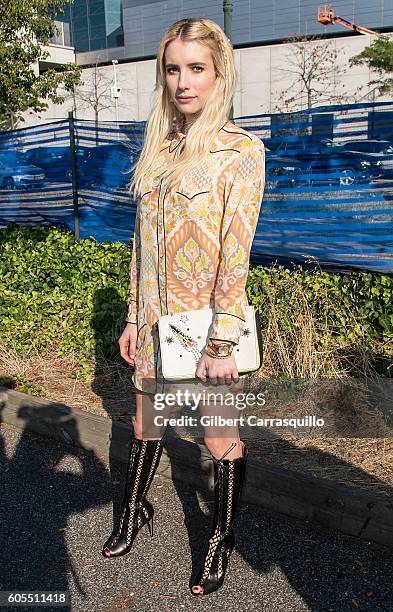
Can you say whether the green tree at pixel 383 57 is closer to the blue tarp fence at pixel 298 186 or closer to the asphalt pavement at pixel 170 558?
the blue tarp fence at pixel 298 186

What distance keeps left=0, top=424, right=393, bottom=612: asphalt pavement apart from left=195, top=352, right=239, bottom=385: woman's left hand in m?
1.00

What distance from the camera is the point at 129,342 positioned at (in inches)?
119

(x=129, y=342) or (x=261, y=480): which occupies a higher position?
(x=129, y=342)

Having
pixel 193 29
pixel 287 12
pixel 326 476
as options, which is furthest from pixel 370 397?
pixel 287 12

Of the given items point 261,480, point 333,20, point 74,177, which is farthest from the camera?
point 333,20

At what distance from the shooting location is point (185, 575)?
2949 millimetres

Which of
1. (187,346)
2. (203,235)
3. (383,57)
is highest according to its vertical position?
(383,57)

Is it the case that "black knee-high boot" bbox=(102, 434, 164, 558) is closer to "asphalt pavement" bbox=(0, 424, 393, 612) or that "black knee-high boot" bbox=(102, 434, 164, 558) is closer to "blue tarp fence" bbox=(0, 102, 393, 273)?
"asphalt pavement" bbox=(0, 424, 393, 612)

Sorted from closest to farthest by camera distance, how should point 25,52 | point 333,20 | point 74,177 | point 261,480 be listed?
point 261,480
point 74,177
point 25,52
point 333,20

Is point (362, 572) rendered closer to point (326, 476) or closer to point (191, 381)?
point (326, 476)

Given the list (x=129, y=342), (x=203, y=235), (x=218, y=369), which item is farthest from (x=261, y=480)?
(x=203, y=235)

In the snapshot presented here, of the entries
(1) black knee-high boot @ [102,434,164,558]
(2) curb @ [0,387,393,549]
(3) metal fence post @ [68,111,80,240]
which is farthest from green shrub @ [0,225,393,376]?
(1) black knee-high boot @ [102,434,164,558]

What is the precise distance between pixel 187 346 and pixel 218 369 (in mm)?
182

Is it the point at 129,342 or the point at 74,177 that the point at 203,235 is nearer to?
the point at 129,342
